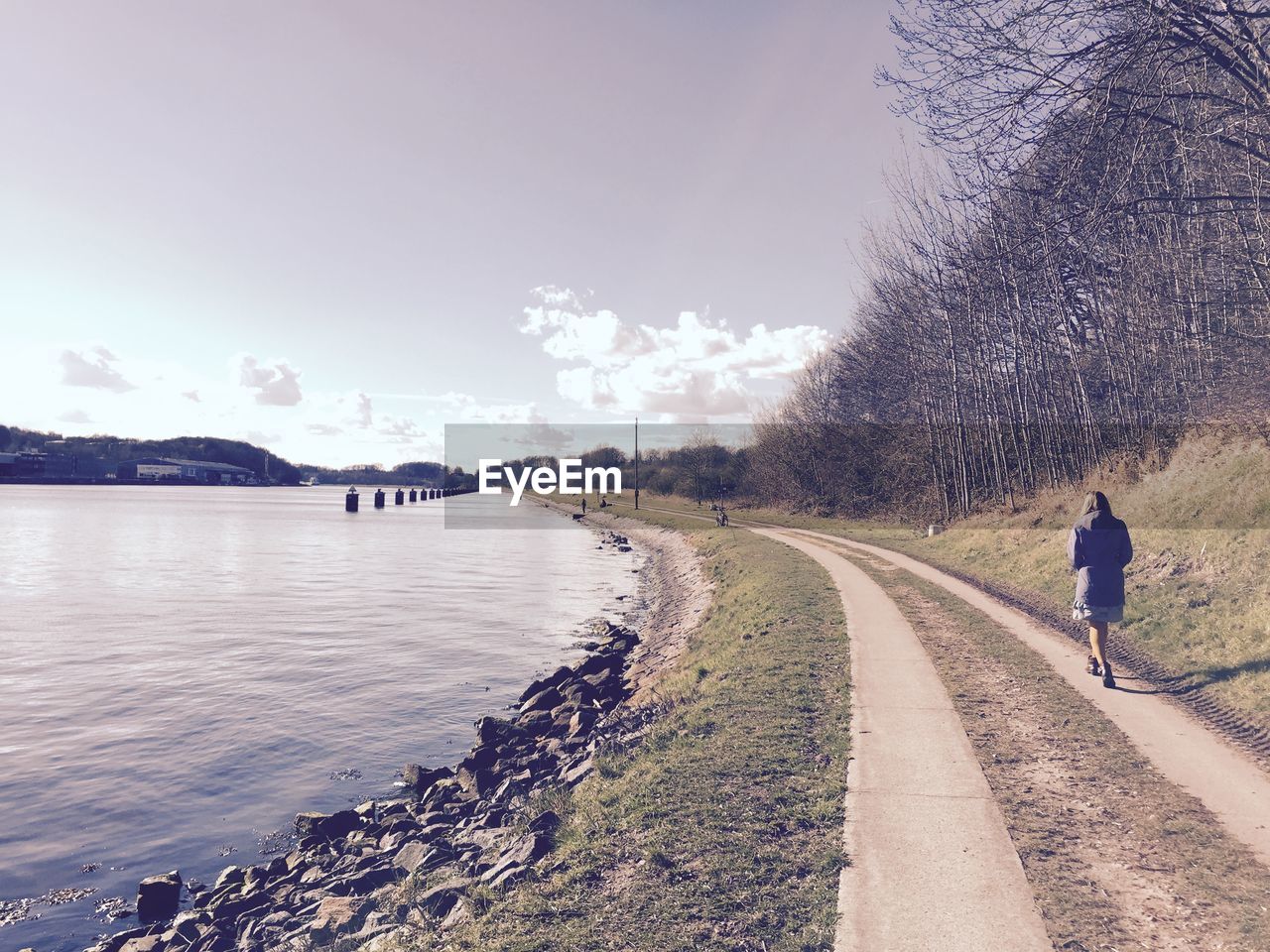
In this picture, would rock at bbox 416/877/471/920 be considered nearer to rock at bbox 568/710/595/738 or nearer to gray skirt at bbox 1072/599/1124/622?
rock at bbox 568/710/595/738

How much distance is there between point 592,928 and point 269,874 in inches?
258

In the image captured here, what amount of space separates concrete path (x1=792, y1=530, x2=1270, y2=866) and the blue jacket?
1247 mm

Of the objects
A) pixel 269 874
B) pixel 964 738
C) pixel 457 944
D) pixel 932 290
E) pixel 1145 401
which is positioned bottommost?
pixel 269 874

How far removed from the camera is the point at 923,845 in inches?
255

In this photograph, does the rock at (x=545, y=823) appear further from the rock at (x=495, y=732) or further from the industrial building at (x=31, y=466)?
the industrial building at (x=31, y=466)

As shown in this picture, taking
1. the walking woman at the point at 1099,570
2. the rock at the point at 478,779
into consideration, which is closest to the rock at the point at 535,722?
the rock at the point at 478,779

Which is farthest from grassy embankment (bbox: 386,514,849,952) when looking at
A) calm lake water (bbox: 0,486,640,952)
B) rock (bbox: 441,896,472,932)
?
calm lake water (bbox: 0,486,640,952)

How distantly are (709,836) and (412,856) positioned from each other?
4.41 meters

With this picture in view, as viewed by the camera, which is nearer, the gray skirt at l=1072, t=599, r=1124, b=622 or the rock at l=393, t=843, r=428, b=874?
the rock at l=393, t=843, r=428, b=874

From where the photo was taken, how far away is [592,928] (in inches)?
223

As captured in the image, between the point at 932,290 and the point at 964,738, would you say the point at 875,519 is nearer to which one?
the point at 932,290

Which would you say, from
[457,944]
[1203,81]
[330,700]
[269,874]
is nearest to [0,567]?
[330,700]

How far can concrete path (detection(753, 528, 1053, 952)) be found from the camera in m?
5.27

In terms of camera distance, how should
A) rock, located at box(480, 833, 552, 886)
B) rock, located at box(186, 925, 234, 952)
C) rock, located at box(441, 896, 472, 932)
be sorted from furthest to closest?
1. rock, located at box(186, 925, 234, 952)
2. rock, located at box(480, 833, 552, 886)
3. rock, located at box(441, 896, 472, 932)
